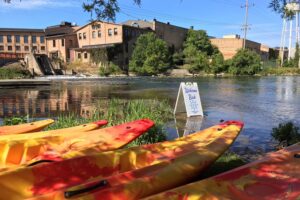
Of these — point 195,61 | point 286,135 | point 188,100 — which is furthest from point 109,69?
point 286,135

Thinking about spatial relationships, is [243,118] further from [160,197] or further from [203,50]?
[203,50]

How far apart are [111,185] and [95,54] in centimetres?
6713

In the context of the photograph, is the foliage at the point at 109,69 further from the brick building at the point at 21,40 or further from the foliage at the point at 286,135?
the foliage at the point at 286,135

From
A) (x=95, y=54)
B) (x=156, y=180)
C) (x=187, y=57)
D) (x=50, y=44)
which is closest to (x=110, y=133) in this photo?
(x=156, y=180)

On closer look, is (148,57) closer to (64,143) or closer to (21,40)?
(21,40)

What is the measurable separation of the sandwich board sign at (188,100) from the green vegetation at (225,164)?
17.3 feet

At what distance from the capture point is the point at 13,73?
46.3 metres

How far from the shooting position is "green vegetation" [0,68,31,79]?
45.0m

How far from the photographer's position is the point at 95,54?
69500 mm

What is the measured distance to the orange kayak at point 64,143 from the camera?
5.79m

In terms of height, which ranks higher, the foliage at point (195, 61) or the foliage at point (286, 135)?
the foliage at point (195, 61)

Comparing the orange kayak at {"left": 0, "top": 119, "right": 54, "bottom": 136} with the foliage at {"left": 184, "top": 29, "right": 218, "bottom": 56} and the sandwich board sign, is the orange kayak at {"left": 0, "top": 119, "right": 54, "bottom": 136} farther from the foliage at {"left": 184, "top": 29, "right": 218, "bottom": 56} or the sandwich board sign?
the foliage at {"left": 184, "top": 29, "right": 218, "bottom": 56}

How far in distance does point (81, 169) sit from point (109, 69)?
61.8 metres

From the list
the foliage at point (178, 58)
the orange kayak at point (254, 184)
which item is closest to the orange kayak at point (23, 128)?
the orange kayak at point (254, 184)
